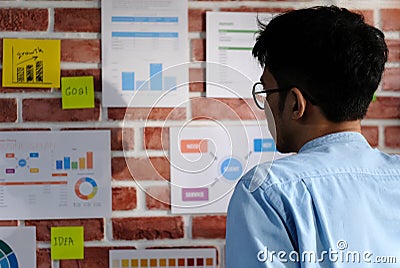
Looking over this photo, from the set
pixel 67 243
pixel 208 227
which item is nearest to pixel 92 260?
pixel 67 243

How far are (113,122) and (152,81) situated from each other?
139 millimetres

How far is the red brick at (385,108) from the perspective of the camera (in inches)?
69.8

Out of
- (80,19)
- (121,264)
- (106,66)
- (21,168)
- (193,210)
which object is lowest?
(121,264)

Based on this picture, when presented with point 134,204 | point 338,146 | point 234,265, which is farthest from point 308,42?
point 134,204

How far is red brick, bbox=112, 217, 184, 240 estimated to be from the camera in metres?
1.69

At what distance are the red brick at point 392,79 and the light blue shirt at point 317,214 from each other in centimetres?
73

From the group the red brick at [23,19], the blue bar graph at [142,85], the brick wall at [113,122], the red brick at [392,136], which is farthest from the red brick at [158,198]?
the red brick at [392,136]

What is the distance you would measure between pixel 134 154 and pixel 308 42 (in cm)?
66

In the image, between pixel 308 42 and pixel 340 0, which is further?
pixel 340 0

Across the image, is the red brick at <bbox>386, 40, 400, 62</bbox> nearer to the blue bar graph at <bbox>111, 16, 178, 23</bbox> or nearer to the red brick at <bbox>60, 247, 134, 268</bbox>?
the blue bar graph at <bbox>111, 16, 178, 23</bbox>

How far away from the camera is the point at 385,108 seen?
5.83ft

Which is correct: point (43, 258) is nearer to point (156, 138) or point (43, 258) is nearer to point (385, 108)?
point (156, 138)

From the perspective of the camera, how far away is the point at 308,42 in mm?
1154

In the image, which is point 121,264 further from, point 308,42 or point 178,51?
point 308,42
